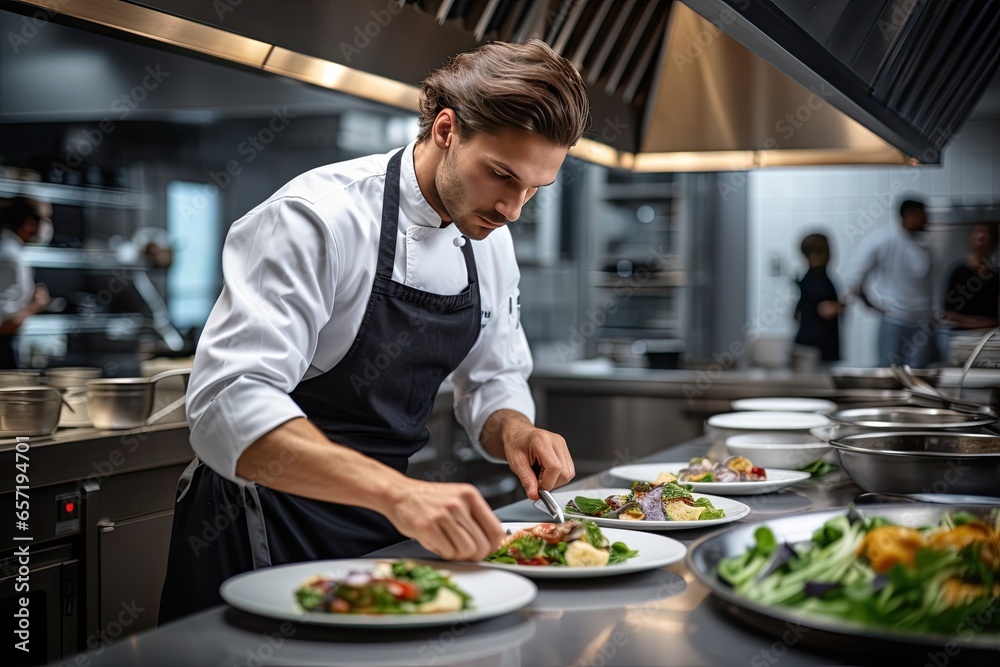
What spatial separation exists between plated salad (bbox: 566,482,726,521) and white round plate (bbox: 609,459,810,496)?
122mm

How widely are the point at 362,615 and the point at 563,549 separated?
0.33 m

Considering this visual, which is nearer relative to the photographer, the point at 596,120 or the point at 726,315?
the point at 596,120

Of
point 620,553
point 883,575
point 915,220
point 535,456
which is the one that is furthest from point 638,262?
point 883,575

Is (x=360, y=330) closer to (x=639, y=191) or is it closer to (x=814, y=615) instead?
(x=814, y=615)

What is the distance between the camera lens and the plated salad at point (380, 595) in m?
0.95

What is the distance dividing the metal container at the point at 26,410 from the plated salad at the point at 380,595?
1310 millimetres

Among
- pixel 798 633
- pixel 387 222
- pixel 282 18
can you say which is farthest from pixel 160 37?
pixel 798 633

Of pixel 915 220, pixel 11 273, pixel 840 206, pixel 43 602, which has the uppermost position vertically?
pixel 840 206

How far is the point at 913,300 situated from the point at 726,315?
168 cm

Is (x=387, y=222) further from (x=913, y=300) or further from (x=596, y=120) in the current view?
(x=913, y=300)

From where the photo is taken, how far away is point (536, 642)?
94 cm

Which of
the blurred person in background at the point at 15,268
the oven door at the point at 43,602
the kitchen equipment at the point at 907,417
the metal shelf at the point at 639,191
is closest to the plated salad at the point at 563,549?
the kitchen equipment at the point at 907,417

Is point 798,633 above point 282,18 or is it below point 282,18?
below

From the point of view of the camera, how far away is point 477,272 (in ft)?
5.62
